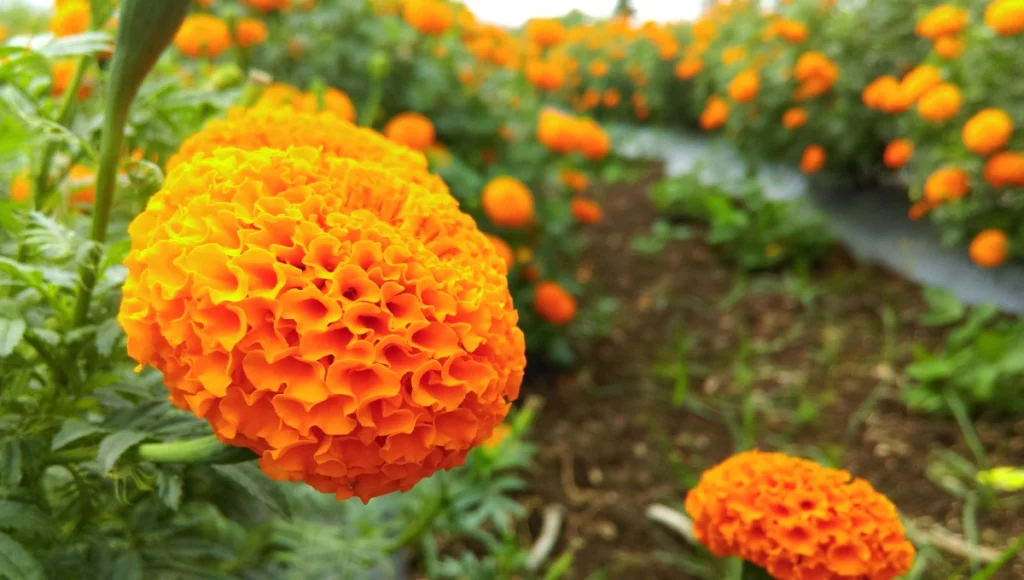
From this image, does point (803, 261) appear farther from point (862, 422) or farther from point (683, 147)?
point (683, 147)

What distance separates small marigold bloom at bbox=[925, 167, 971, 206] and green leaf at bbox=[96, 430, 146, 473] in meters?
2.42

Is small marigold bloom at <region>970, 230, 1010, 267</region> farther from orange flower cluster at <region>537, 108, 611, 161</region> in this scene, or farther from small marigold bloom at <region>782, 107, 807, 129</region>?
orange flower cluster at <region>537, 108, 611, 161</region>

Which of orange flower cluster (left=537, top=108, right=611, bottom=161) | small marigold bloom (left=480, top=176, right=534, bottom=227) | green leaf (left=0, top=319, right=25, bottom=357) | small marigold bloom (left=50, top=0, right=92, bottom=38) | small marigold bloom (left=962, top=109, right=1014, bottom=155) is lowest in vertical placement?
small marigold bloom (left=480, top=176, right=534, bottom=227)

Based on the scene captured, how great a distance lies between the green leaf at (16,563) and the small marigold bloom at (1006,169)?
2.38 metres

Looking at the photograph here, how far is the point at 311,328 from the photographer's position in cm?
49

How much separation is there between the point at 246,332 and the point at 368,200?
16 cm

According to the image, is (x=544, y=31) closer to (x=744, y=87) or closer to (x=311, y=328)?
(x=744, y=87)

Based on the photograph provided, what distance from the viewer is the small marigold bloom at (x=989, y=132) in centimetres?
203

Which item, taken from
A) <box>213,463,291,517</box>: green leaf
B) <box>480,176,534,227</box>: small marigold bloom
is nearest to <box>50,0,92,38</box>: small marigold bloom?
<box>213,463,291,517</box>: green leaf

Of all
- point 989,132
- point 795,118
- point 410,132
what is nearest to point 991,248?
point 989,132

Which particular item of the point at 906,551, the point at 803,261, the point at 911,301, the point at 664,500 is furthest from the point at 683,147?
the point at 906,551

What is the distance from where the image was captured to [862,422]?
2.13m

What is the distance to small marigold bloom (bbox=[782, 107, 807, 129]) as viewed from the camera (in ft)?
10.4

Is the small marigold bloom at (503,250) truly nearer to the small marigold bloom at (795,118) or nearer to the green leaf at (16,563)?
the green leaf at (16,563)
